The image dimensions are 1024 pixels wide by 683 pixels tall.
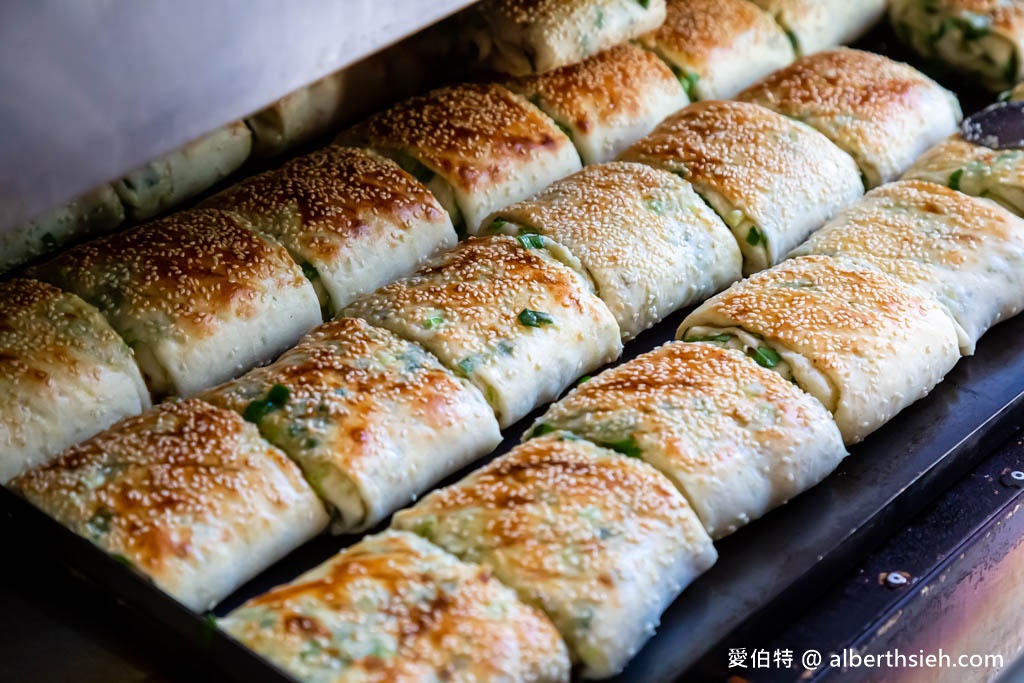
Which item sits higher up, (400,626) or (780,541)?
(400,626)

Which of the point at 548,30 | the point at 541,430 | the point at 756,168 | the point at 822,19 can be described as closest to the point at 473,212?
the point at 548,30

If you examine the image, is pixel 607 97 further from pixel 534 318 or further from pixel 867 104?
pixel 534 318

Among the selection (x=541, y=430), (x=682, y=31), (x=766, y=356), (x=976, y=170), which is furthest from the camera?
(x=682, y=31)

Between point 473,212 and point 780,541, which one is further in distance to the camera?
point 473,212

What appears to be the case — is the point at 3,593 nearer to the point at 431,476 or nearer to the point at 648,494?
the point at 431,476

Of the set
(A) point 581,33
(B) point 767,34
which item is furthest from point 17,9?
(B) point 767,34

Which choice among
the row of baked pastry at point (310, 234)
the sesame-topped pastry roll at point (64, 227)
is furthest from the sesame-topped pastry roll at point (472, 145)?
the sesame-topped pastry roll at point (64, 227)
